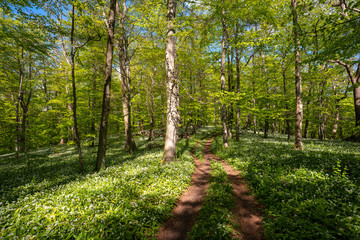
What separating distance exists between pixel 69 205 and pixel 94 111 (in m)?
12.9

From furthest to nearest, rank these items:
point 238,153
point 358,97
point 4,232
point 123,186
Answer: point 358,97
point 238,153
point 123,186
point 4,232

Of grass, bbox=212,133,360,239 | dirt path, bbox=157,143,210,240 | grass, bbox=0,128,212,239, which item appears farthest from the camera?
dirt path, bbox=157,143,210,240

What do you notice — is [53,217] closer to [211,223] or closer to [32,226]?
[32,226]

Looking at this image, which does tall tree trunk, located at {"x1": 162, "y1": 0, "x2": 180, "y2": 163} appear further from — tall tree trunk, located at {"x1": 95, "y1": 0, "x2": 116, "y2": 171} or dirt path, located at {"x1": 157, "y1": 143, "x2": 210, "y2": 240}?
tall tree trunk, located at {"x1": 95, "y1": 0, "x2": 116, "y2": 171}

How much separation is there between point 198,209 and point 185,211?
0.54 m

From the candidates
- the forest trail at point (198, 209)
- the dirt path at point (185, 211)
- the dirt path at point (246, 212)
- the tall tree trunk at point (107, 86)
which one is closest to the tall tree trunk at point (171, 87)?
the dirt path at point (185, 211)

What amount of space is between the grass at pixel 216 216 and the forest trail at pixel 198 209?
0.81ft

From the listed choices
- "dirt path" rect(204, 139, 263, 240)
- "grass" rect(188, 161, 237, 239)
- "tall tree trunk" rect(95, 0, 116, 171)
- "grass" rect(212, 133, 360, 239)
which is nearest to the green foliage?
"grass" rect(188, 161, 237, 239)

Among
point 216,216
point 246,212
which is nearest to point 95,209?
point 216,216

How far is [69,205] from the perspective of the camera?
4.75 m

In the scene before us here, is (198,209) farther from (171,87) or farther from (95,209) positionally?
(171,87)

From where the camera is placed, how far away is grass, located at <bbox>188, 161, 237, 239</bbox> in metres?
4.02

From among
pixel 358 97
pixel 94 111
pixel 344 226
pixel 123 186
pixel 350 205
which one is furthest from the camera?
pixel 94 111

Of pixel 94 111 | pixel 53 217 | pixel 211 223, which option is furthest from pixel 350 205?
pixel 94 111
